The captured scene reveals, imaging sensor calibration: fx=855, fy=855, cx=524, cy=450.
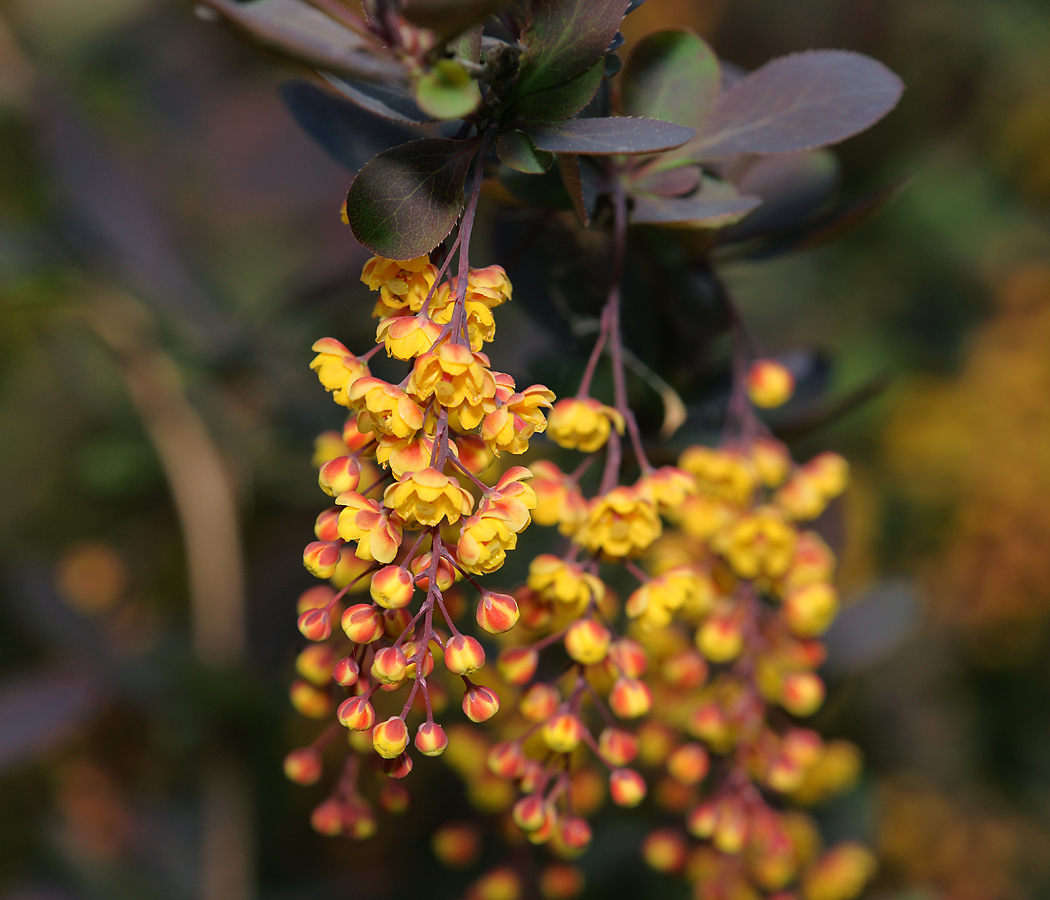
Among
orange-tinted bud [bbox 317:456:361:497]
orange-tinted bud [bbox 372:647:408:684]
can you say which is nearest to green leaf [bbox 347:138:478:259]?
orange-tinted bud [bbox 317:456:361:497]

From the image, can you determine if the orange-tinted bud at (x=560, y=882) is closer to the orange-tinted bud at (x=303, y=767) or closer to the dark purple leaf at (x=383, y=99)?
the orange-tinted bud at (x=303, y=767)

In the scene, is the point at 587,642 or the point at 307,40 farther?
the point at 587,642

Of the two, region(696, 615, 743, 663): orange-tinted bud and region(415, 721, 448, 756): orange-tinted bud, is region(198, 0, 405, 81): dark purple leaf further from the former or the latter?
region(696, 615, 743, 663): orange-tinted bud

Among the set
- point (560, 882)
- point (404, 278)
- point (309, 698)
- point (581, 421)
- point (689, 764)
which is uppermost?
point (404, 278)

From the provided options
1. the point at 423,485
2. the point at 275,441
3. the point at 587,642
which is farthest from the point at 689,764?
the point at 275,441

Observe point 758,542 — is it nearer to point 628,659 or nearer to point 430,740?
point 628,659
